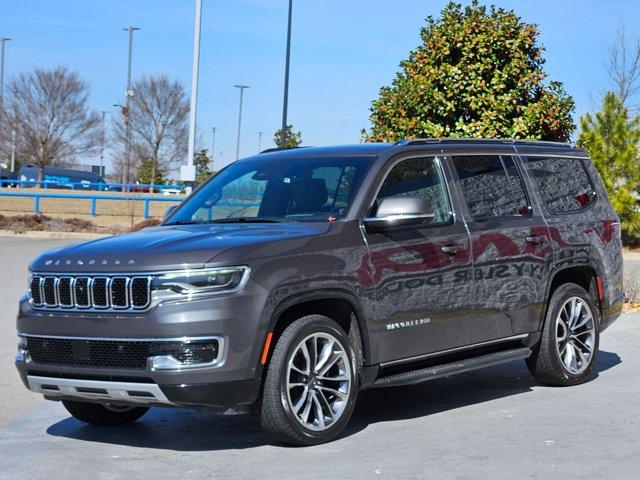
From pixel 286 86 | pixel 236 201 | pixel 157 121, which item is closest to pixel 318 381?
pixel 236 201

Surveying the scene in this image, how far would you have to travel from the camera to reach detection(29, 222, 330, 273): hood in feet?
20.5

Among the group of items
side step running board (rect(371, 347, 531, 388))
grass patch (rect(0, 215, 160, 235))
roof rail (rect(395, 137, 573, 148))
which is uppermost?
roof rail (rect(395, 137, 573, 148))

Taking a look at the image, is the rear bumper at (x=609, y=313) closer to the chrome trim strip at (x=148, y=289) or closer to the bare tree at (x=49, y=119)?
the chrome trim strip at (x=148, y=289)

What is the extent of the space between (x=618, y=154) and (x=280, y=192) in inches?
901

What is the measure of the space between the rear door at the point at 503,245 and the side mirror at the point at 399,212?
84cm

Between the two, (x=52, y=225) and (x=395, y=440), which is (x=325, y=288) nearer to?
(x=395, y=440)

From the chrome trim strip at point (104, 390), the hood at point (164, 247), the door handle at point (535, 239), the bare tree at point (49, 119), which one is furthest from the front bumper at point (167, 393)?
the bare tree at point (49, 119)

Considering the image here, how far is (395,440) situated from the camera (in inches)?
268

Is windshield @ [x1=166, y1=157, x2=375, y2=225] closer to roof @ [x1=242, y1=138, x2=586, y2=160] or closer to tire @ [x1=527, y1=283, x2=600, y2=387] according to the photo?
roof @ [x1=242, y1=138, x2=586, y2=160]

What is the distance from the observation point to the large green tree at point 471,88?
20797 mm

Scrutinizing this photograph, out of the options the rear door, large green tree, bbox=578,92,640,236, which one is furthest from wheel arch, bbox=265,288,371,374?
large green tree, bbox=578,92,640,236

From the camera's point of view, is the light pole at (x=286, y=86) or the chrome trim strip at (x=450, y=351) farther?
the light pole at (x=286, y=86)

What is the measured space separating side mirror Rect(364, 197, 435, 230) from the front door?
3.9 inches

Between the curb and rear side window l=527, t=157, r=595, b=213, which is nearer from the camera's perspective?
rear side window l=527, t=157, r=595, b=213
